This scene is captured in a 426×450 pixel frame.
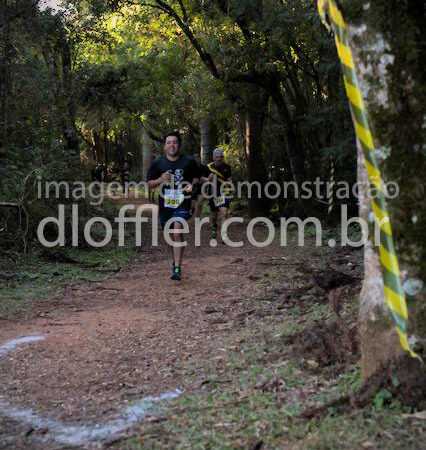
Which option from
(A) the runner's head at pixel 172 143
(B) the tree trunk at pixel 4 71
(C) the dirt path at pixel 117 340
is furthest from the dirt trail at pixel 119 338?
(B) the tree trunk at pixel 4 71

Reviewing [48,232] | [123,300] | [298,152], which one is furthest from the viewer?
[298,152]

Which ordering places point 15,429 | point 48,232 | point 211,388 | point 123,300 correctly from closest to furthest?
point 15,429 < point 211,388 < point 123,300 < point 48,232

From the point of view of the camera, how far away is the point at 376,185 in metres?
3.83

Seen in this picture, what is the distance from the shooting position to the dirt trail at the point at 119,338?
16.5 ft

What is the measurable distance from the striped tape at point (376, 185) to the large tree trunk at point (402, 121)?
0.07 meters

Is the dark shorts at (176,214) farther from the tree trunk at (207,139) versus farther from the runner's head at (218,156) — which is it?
the tree trunk at (207,139)

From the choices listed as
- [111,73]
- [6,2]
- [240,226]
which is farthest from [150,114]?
[6,2]

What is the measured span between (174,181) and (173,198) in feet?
0.85

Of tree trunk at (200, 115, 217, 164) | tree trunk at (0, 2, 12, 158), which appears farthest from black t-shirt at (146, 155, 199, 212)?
tree trunk at (200, 115, 217, 164)

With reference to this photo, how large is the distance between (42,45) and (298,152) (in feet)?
24.5

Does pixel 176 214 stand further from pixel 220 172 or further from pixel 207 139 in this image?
pixel 207 139

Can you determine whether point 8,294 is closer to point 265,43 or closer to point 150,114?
point 265,43

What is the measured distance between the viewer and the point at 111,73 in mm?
19391

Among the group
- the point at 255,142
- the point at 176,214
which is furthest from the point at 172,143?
the point at 255,142
